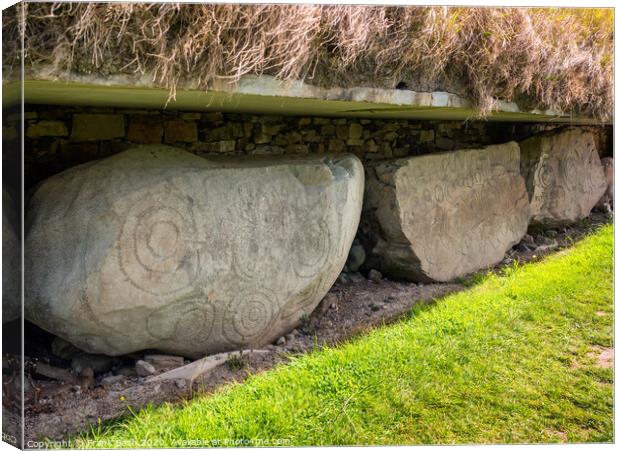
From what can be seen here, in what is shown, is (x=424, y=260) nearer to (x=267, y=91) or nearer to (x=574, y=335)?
(x=574, y=335)

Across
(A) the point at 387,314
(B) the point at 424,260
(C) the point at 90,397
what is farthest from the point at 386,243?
(C) the point at 90,397

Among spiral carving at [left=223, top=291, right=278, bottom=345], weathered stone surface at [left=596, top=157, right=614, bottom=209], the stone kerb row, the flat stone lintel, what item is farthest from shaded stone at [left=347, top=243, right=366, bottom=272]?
weathered stone surface at [left=596, top=157, right=614, bottom=209]

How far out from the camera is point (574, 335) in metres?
4.59

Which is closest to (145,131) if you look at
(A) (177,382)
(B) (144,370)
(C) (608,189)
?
(B) (144,370)

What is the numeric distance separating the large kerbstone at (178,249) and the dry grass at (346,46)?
0.91 meters

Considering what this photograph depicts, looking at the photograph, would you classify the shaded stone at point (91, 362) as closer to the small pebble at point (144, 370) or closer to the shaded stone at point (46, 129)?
the small pebble at point (144, 370)

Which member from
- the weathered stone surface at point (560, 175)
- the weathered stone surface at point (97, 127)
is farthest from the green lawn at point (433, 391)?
the weathered stone surface at point (560, 175)

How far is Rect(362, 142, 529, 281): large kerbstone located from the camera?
5441 millimetres

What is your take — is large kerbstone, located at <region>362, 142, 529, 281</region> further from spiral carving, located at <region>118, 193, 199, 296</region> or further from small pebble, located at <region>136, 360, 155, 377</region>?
small pebble, located at <region>136, 360, 155, 377</region>

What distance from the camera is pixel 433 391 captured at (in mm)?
3918

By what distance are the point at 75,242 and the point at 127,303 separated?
45 centimetres

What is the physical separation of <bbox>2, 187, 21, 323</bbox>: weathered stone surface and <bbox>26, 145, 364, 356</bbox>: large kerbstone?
0.23 metres

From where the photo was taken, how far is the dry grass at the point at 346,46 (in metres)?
3.09

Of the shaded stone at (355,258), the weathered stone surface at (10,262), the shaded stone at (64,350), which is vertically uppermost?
the weathered stone surface at (10,262)
